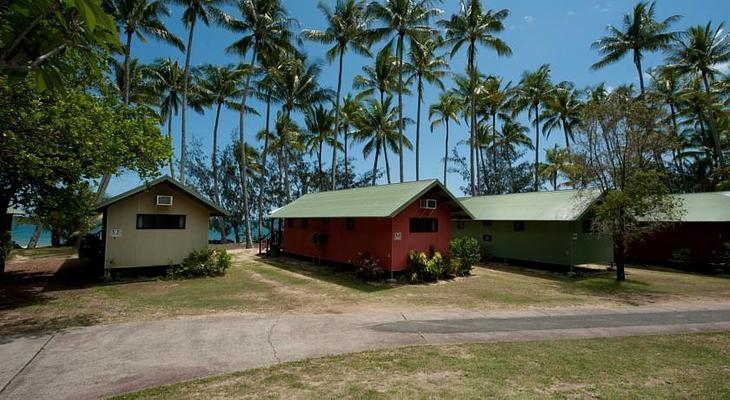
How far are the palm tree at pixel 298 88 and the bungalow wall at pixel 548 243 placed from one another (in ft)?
60.6

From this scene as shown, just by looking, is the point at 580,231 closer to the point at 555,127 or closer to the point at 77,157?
the point at 77,157

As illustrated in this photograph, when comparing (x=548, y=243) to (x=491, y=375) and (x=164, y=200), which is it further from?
(x=164, y=200)

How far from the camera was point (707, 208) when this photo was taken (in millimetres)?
19297

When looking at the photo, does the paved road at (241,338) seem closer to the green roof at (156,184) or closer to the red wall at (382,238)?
the red wall at (382,238)

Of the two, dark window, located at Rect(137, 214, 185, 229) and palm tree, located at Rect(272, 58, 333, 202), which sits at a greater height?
palm tree, located at Rect(272, 58, 333, 202)

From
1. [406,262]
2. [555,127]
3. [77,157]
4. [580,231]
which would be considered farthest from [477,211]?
[555,127]

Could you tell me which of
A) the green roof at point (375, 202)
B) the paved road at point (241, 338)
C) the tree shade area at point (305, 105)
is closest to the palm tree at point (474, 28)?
the tree shade area at point (305, 105)

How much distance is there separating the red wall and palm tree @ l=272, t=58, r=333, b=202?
48.7 ft

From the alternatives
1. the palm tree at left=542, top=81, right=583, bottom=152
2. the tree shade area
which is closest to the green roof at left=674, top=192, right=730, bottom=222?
the tree shade area

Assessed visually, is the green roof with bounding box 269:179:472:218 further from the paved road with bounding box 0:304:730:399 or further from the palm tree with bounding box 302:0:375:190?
the palm tree with bounding box 302:0:375:190

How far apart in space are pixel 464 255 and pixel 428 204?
11.0 feet

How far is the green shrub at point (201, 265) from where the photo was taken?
15188mm

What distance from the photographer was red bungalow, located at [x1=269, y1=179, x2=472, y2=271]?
50.1ft

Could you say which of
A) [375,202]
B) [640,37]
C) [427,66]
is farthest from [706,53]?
[375,202]
